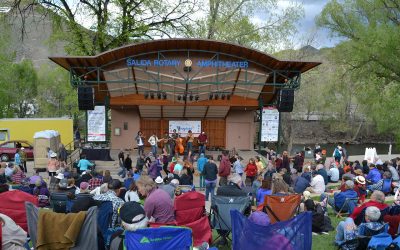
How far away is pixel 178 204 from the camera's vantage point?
7480 millimetres

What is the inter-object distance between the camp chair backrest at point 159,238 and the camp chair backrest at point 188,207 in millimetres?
1941

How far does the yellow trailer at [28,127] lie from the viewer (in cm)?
2775

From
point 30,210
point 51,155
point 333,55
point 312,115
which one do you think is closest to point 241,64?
point 51,155

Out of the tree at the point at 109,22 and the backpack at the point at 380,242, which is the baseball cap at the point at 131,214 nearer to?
the backpack at the point at 380,242

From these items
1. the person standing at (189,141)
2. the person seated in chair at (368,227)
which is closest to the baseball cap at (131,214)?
the person seated in chair at (368,227)

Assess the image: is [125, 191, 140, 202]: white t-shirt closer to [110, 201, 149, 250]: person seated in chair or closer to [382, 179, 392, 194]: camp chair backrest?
[110, 201, 149, 250]: person seated in chair

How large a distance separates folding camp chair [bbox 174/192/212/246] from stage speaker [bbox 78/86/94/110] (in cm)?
1262

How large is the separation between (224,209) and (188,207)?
0.75 meters

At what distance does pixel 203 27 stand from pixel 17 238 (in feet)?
84.6

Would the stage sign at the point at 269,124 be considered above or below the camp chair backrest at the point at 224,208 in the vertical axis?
above

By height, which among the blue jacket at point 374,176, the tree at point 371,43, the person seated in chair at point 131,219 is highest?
the tree at point 371,43

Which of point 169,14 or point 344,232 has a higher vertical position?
point 169,14

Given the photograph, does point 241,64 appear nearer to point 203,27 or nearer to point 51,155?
point 51,155

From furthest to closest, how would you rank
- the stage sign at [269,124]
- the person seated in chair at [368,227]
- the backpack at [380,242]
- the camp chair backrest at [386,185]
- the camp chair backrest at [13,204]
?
the stage sign at [269,124]
the camp chair backrest at [386,185]
the camp chair backrest at [13,204]
the person seated in chair at [368,227]
the backpack at [380,242]
